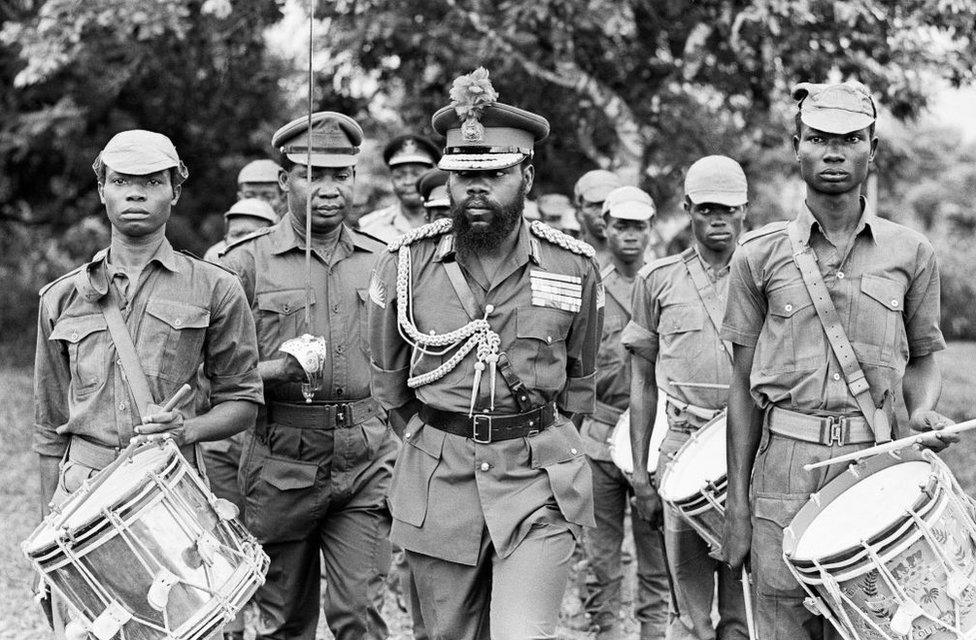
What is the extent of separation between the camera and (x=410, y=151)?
10086 millimetres

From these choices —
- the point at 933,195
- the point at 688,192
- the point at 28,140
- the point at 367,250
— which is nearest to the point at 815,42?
the point at 688,192

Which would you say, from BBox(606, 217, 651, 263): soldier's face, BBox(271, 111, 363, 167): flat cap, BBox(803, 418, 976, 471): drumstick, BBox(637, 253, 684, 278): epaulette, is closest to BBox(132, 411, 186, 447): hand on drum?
BBox(271, 111, 363, 167): flat cap

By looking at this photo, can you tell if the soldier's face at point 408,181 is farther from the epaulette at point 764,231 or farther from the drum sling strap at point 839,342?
the drum sling strap at point 839,342

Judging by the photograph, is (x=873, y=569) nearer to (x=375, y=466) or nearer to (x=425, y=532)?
(x=425, y=532)

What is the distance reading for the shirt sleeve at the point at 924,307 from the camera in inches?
202

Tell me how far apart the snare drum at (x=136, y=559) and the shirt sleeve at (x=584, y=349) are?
154 centimetres

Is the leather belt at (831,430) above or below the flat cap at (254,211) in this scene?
above

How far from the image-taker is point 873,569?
4.59m

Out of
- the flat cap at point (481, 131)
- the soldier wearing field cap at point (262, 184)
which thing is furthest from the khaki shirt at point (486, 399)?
the soldier wearing field cap at point (262, 184)

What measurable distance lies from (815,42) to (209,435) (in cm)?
818

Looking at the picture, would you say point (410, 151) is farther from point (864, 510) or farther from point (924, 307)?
point (864, 510)

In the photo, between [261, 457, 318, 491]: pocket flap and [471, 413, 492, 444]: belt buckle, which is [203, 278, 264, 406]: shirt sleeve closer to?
[261, 457, 318, 491]: pocket flap

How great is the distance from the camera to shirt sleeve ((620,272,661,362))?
700 cm

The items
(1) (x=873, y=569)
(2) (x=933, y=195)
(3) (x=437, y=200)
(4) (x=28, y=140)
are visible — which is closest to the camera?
(1) (x=873, y=569)
